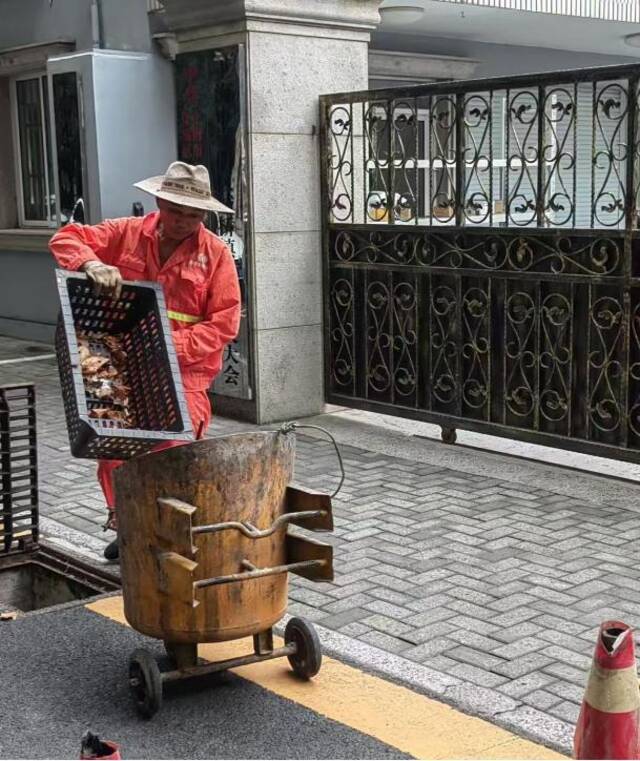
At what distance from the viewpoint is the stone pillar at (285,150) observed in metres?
8.52

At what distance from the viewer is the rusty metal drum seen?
3.95 metres

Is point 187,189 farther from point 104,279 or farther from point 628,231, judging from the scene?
point 628,231

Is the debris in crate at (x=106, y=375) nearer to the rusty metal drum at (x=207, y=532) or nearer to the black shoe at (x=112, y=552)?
the rusty metal drum at (x=207, y=532)

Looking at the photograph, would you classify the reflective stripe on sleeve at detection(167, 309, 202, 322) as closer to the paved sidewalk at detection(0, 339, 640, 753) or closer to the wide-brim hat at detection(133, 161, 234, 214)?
the wide-brim hat at detection(133, 161, 234, 214)

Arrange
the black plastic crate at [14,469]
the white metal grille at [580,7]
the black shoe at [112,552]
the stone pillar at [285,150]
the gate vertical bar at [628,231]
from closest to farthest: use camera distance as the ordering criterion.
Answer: the black plastic crate at [14,469] < the black shoe at [112,552] < the gate vertical bar at [628,231] < the stone pillar at [285,150] < the white metal grille at [580,7]

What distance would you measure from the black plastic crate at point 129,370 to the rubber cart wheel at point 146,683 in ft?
2.70

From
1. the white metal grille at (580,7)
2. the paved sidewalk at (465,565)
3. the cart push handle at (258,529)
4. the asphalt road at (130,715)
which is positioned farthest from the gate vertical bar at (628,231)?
the white metal grille at (580,7)

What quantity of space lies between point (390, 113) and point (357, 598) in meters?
4.06

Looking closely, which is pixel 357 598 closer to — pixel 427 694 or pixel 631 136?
pixel 427 694

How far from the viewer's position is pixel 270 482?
409 centimetres

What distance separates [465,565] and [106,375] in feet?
6.50

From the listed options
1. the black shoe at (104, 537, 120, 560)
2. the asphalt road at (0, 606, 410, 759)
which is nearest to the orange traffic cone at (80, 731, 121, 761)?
the asphalt road at (0, 606, 410, 759)

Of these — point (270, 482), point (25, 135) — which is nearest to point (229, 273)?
point (270, 482)

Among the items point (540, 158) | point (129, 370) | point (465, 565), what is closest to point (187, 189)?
point (129, 370)
